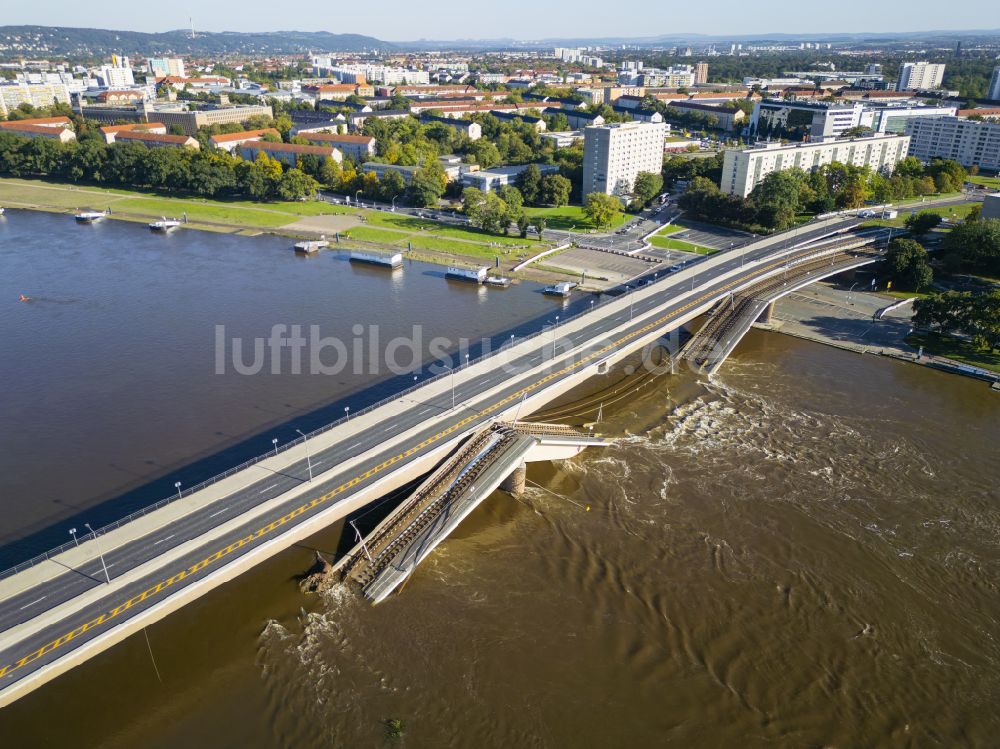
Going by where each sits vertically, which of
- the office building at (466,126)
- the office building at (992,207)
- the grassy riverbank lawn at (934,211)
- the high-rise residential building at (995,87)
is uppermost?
the high-rise residential building at (995,87)

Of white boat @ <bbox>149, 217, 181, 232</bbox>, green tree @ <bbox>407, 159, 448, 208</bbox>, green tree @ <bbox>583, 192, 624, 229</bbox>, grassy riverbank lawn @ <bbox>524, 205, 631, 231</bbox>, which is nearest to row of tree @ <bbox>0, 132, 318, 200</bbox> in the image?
white boat @ <bbox>149, 217, 181, 232</bbox>

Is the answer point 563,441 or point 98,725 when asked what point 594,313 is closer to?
point 563,441

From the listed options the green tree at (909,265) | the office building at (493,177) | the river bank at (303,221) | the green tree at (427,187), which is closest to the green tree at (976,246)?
the green tree at (909,265)

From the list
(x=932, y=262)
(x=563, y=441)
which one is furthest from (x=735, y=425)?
(x=932, y=262)

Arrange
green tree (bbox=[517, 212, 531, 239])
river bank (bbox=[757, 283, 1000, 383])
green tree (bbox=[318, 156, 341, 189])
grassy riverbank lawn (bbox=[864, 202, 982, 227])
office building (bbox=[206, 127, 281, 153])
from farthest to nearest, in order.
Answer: office building (bbox=[206, 127, 281, 153]) < green tree (bbox=[318, 156, 341, 189]) < grassy riverbank lawn (bbox=[864, 202, 982, 227]) < green tree (bbox=[517, 212, 531, 239]) < river bank (bbox=[757, 283, 1000, 383])

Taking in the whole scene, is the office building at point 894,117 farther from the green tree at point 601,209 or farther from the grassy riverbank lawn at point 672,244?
the green tree at point 601,209

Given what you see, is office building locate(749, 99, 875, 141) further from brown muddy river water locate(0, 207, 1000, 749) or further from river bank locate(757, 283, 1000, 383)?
brown muddy river water locate(0, 207, 1000, 749)
